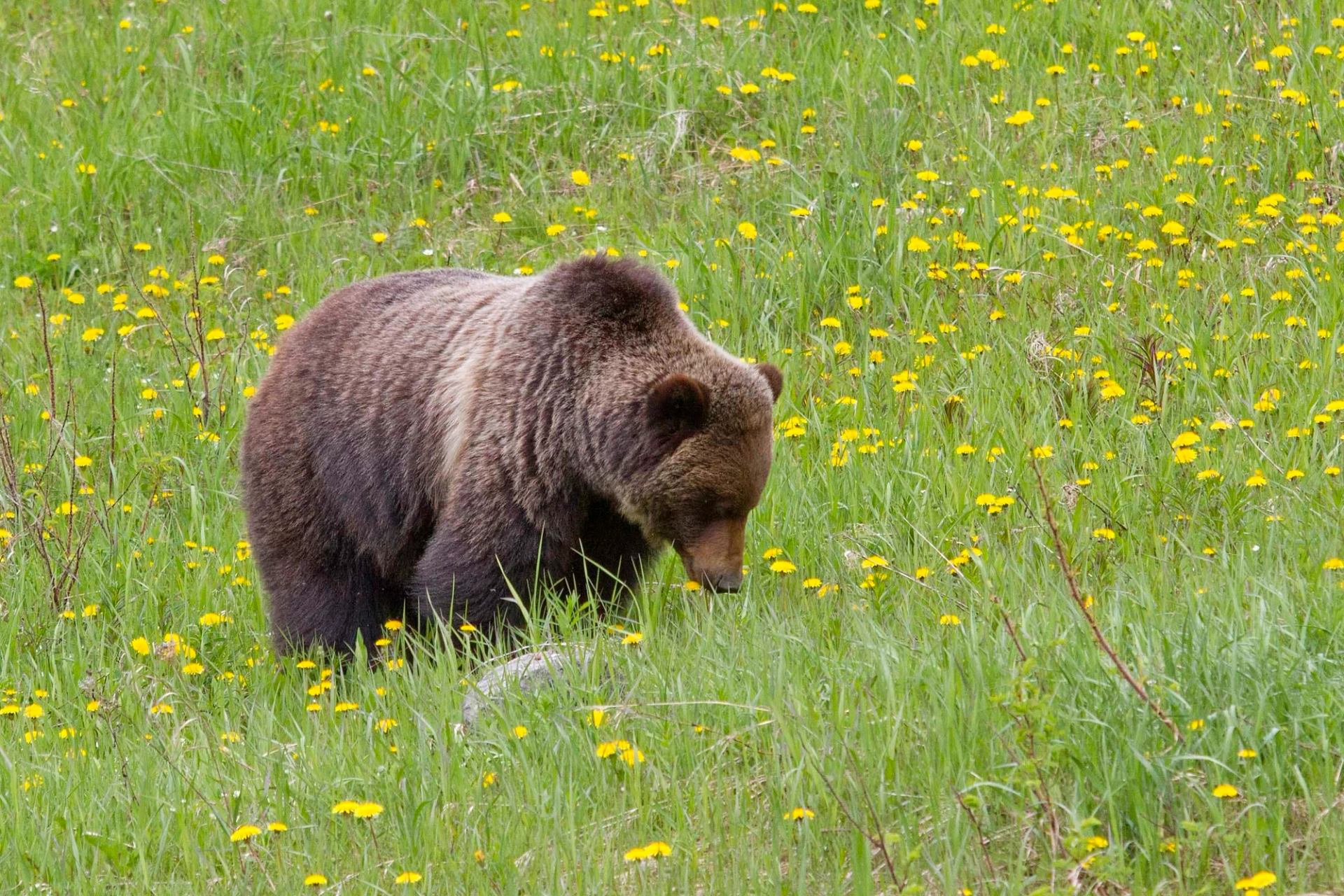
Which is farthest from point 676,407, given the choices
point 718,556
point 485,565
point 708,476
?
point 485,565

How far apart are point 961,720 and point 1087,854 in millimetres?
583

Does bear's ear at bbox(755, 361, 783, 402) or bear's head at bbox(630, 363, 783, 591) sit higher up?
bear's ear at bbox(755, 361, 783, 402)

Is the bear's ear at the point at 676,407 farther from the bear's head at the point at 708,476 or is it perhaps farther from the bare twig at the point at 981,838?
the bare twig at the point at 981,838

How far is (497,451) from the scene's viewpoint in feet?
17.9

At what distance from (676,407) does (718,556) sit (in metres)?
0.51

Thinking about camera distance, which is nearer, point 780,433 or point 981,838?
point 981,838

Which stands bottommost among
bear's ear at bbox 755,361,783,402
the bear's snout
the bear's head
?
the bear's snout

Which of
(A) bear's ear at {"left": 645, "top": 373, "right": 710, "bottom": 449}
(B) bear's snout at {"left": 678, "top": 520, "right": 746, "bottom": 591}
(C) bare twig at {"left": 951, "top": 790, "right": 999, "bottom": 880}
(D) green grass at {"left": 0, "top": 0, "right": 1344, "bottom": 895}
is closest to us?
(C) bare twig at {"left": 951, "top": 790, "right": 999, "bottom": 880}

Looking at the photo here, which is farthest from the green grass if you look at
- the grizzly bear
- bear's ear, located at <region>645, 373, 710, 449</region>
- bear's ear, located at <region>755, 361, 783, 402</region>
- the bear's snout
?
bear's ear, located at <region>645, 373, 710, 449</region>

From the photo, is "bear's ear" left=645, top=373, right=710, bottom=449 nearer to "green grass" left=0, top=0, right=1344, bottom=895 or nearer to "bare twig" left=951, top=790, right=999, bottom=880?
"green grass" left=0, top=0, right=1344, bottom=895

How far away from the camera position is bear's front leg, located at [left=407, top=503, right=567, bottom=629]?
5.36 meters

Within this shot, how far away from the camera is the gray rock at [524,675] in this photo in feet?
14.6

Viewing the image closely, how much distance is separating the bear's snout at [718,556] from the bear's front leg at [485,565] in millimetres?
478

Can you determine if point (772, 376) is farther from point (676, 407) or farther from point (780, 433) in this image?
point (780, 433)
